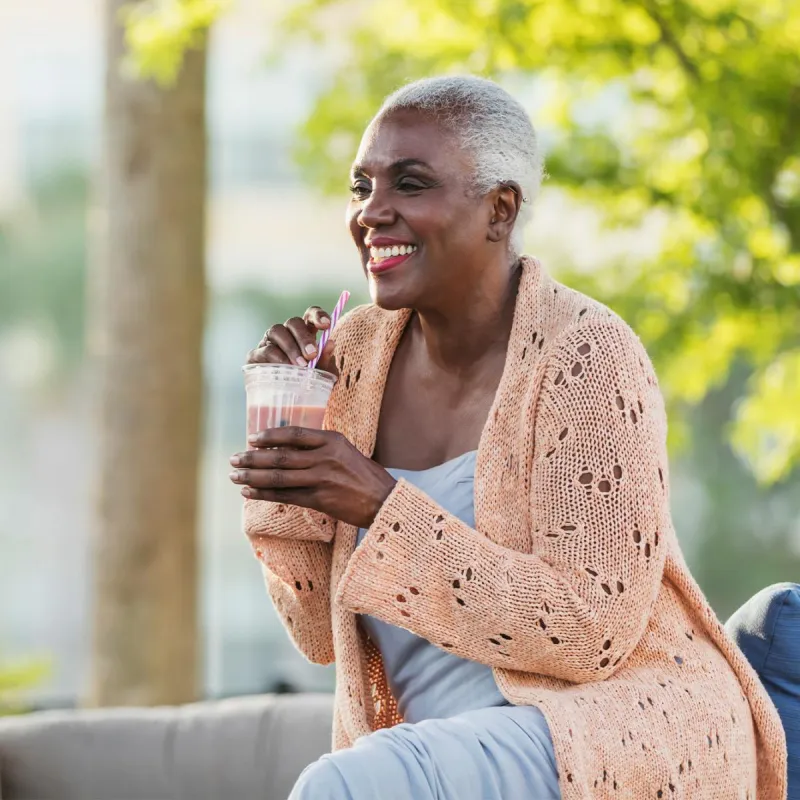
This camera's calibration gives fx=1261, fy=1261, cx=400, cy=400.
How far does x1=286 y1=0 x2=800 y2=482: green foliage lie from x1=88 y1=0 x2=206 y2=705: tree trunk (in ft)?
2.21

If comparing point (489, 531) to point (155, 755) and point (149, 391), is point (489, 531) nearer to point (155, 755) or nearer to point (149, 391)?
point (155, 755)

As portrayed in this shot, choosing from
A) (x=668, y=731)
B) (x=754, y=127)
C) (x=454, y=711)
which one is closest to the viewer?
(x=668, y=731)

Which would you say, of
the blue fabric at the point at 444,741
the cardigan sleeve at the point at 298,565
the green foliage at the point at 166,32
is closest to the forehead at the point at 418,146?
the blue fabric at the point at 444,741

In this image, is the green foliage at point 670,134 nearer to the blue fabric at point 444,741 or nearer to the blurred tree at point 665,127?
the blurred tree at point 665,127

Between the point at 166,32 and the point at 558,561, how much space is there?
3053 mm

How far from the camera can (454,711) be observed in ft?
7.51

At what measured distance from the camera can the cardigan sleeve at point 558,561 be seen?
6.90ft

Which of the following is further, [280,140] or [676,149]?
[280,140]

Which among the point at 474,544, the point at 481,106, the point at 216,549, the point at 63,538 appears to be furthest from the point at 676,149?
the point at 63,538

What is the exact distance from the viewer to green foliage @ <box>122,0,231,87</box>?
4516 mm

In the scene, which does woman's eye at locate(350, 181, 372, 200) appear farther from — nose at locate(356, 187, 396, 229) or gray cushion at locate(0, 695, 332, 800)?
gray cushion at locate(0, 695, 332, 800)

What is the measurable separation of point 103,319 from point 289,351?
9.37 feet

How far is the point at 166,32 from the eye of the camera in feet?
14.8

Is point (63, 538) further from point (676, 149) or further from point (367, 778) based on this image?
point (367, 778)
